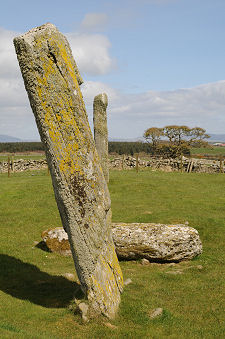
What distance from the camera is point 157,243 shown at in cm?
1214

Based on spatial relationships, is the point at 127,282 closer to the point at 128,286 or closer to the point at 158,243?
the point at 128,286

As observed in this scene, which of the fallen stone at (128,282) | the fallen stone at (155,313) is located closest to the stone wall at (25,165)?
the fallen stone at (128,282)

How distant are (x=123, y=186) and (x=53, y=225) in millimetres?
7620

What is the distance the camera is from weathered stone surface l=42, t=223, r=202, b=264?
12.1 meters

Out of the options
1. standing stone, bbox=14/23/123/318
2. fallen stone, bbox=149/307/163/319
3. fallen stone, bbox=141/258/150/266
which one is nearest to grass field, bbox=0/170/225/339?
fallen stone, bbox=149/307/163/319

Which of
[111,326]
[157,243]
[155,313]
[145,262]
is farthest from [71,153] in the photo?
[145,262]

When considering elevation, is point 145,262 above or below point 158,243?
below

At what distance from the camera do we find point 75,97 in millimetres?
7574

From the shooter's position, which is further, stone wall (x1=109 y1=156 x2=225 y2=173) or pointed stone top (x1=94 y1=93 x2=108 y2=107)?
stone wall (x1=109 y1=156 x2=225 y2=173)

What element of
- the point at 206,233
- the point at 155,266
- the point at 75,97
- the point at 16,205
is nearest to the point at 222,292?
the point at 155,266

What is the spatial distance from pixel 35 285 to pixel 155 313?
3.95 m

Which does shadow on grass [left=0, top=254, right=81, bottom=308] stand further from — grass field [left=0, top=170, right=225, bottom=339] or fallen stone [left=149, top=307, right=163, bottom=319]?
fallen stone [left=149, top=307, right=163, bottom=319]

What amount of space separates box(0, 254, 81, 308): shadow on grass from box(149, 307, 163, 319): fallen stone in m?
1.88

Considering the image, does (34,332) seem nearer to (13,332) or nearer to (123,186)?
(13,332)
